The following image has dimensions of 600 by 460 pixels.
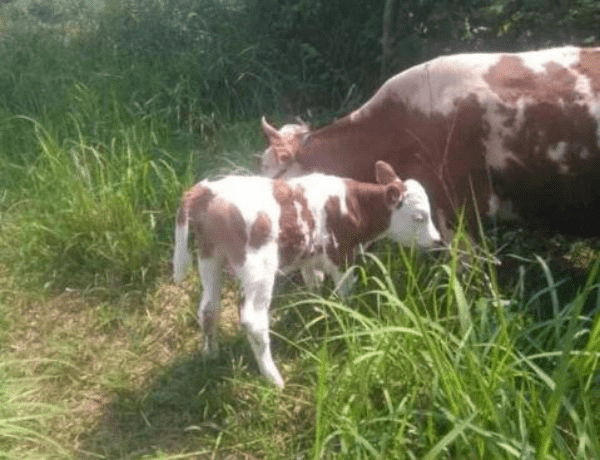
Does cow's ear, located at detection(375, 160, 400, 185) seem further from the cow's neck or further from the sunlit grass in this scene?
the sunlit grass

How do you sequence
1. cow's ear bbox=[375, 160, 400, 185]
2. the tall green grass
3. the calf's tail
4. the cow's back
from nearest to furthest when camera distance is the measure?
the tall green grass, the calf's tail, the cow's back, cow's ear bbox=[375, 160, 400, 185]

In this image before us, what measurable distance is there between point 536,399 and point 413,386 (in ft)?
1.81

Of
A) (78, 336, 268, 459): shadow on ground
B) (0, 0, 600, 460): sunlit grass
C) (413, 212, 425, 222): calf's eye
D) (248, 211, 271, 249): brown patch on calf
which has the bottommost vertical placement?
(78, 336, 268, 459): shadow on ground

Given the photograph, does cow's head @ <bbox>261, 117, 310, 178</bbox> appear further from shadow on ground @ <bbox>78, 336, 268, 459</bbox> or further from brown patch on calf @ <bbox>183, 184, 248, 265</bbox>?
shadow on ground @ <bbox>78, 336, 268, 459</bbox>

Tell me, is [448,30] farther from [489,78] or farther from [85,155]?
[85,155]

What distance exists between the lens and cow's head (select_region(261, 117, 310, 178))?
4477 mm

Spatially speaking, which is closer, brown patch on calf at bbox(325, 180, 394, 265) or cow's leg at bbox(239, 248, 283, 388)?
cow's leg at bbox(239, 248, 283, 388)

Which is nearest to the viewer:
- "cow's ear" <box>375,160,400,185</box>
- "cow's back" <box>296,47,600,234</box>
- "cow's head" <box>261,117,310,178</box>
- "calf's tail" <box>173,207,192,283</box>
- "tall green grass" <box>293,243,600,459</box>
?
"tall green grass" <box>293,243,600,459</box>

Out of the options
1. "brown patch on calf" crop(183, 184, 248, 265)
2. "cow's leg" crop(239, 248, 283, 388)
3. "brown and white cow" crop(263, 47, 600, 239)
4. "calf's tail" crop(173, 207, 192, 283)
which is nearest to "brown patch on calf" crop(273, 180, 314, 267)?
"cow's leg" crop(239, 248, 283, 388)

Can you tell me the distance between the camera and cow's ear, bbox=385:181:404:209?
3961mm

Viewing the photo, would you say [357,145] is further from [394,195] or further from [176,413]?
[176,413]

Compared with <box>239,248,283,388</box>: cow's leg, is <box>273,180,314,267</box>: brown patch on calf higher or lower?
higher

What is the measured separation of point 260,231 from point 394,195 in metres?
0.78

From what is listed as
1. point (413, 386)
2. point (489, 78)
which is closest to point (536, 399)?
point (413, 386)
